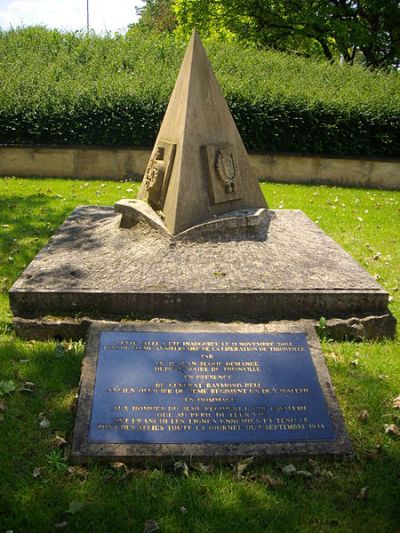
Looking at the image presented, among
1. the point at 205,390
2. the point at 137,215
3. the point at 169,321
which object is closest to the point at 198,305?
the point at 169,321

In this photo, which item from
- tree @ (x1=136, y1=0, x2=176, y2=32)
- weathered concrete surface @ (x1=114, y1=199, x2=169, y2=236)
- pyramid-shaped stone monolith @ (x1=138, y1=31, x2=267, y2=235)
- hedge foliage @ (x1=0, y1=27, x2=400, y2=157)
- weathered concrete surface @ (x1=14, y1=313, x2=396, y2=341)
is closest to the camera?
weathered concrete surface @ (x1=14, y1=313, x2=396, y2=341)

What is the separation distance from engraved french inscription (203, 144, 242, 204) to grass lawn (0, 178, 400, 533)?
67.5 inches

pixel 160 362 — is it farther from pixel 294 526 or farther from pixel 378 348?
pixel 378 348

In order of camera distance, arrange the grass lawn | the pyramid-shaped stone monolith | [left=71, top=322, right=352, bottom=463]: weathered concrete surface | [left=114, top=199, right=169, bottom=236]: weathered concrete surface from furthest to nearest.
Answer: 1. [left=114, top=199, right=169, bottom=236]: weathered concrete surface
2. the pyramid-shaped stone monolith
3. [left=71, top=322, right=352, bottom=463]: weathered concrete surface
4. the grass lawn

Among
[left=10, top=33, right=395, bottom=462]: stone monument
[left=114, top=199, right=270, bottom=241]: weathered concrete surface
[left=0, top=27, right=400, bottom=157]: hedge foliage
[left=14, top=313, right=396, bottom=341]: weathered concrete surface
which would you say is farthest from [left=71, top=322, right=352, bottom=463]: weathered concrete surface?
[left=0, top=27, right=400, bottom=157]: hedge foliage

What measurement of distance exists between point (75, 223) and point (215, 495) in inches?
144

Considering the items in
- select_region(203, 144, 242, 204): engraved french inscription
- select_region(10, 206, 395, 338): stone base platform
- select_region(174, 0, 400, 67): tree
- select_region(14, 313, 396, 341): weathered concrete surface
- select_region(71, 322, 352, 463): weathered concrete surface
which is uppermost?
select_region(174, 0, 400, 67): tree

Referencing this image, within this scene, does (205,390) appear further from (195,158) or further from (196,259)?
(195,158)

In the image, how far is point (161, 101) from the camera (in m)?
10.5

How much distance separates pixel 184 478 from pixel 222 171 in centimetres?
289

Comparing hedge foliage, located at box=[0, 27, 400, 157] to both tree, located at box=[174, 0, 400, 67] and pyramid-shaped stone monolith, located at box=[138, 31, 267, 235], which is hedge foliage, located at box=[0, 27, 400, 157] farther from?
tree, located at box=[174, 0, 400, 67]

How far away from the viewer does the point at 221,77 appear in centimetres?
1213

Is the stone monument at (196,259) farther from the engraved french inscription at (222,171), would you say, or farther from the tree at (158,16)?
the tree at (158,16)

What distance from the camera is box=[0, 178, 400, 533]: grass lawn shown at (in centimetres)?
272
